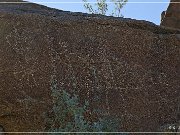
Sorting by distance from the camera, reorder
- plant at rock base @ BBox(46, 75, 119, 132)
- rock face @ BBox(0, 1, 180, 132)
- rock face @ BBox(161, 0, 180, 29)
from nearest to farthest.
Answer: plant at rock base @ BBox(46, 75, 119, 132) → rock face @ BBox(0, 1, 180, 132) → rock face @ BBox(161, 0, 180, 29)

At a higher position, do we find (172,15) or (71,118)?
(172,15)

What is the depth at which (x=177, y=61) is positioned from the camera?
6207 millimetres

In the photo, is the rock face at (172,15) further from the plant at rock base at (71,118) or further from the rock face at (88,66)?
the plant at rock base at (71,118)

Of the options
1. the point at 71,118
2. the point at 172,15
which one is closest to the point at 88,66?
the point at 71,118

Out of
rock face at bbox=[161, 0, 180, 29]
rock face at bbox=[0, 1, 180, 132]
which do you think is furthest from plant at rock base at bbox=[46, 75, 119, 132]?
rock face at bbox=[161, 0, 180, 29]

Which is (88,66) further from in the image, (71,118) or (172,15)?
(172,15)

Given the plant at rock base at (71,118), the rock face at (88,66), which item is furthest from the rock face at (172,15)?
the plant at rock base at (71,118)

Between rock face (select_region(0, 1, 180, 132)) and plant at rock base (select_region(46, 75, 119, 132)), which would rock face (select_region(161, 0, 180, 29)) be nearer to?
rock face (select_region(0, 1, 180, 132))

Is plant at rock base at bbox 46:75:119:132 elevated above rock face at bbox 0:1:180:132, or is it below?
below

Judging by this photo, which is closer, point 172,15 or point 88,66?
point 88,66

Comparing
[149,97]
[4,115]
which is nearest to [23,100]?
[4,115]

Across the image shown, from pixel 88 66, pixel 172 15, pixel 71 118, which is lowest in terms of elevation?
pixel 71 118

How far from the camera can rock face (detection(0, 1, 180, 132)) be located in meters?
5.74

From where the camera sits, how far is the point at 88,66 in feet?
19.3
